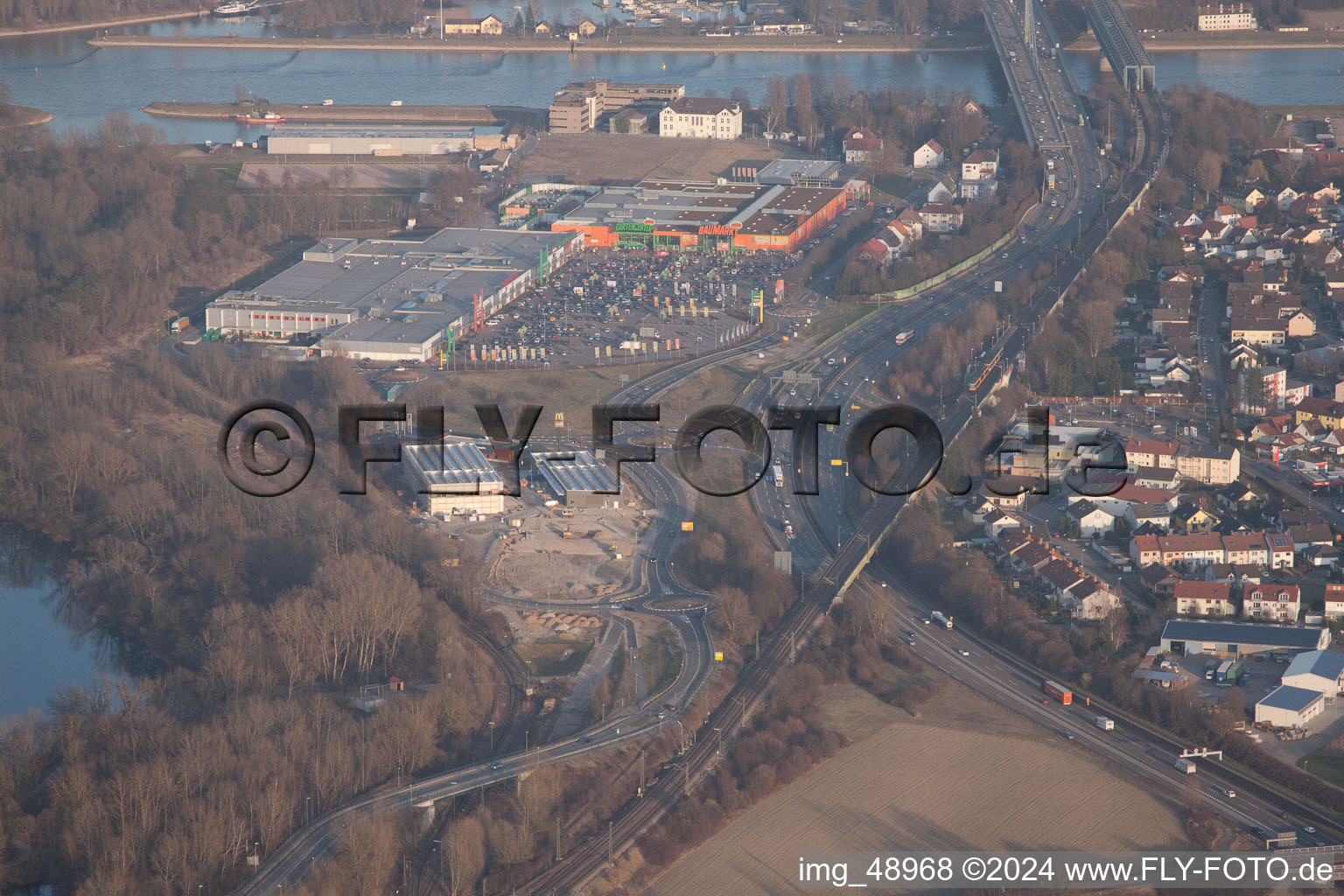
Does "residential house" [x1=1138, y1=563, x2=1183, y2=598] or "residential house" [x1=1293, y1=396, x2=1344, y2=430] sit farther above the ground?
"residential house" [x1=1293, y1=396, x2=1344, y2=430]

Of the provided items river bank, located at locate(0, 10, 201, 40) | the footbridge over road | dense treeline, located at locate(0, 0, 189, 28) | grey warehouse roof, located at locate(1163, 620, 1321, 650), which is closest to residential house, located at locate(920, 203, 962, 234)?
the footbridge over road

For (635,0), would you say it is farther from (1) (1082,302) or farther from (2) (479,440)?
(2) (479,440)

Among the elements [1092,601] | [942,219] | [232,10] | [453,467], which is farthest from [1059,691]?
[232,10]

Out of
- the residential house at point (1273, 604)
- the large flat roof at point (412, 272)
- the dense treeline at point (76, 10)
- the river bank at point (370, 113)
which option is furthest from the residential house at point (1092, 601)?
the dense treeline at point (76, 10)

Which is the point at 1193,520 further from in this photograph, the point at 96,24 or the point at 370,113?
the point at 96,24

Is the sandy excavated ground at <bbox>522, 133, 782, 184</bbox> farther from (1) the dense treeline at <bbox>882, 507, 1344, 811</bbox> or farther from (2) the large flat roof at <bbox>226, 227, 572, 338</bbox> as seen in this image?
(1) the dense treeline at <bbox>882, 507, 1344, 811</bbox>
